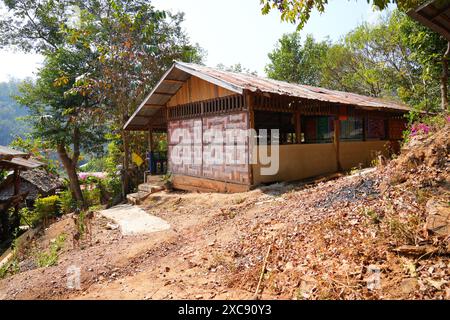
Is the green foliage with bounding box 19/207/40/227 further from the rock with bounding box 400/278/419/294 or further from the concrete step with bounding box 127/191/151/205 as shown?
the rock with bounding box 400/278/419/294

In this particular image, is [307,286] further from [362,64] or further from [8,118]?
[8,118]

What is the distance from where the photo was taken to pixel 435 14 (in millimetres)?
5742

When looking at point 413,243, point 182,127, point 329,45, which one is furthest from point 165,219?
point 329,45

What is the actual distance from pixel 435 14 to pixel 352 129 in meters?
7.51

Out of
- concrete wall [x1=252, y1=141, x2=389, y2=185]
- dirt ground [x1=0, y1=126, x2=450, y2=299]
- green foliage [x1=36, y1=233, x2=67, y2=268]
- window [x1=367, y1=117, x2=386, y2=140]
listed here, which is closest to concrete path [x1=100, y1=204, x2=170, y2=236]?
dirt ground [x1=0, y1=126, x2=450, y2=299]

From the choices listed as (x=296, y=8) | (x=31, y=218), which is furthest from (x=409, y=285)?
(x=31, y=218)

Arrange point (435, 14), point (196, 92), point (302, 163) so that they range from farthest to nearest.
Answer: point (196, 92)
point (302, 163)
point (435, 14)

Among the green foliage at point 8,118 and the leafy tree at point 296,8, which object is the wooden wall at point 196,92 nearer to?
the leafy tree at point 296,8

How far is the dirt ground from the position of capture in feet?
11.7

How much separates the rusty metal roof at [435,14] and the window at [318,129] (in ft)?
22.3

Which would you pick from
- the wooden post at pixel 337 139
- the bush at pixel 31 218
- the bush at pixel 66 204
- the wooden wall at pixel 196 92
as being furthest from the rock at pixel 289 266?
the bush at pixel 66 204

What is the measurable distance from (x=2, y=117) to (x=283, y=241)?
92.3m
